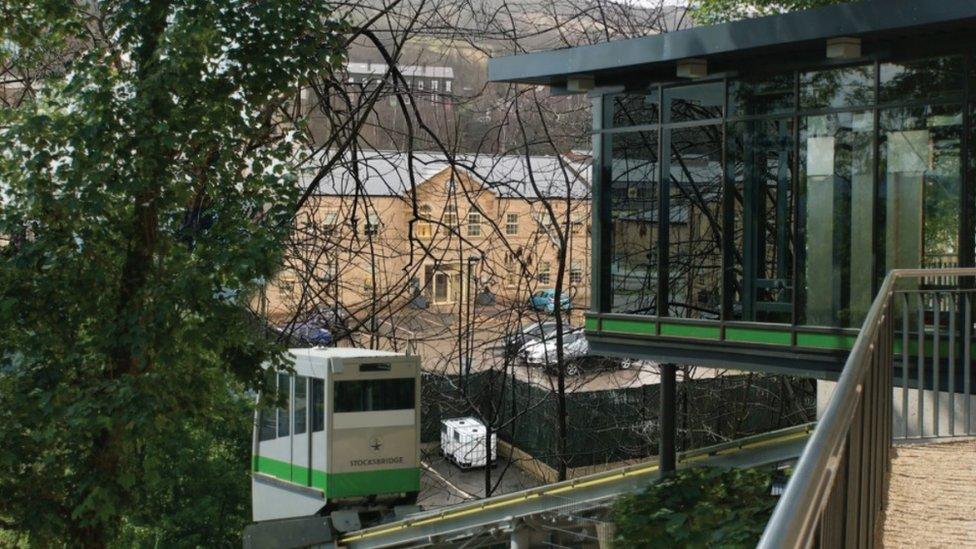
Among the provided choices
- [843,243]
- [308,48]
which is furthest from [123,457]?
[843,243]

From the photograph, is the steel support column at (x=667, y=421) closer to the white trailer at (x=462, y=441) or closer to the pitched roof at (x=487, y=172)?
the pitched roof at (x=487, y=172)

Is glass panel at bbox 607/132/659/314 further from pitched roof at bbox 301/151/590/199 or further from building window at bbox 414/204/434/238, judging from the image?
building window at bbox 414/204/434/238

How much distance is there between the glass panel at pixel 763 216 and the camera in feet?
41.5

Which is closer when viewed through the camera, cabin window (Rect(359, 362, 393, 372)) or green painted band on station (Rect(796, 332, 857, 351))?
green painted band on station (Rect(796, 332, 857, 351))

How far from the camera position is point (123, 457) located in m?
12.6

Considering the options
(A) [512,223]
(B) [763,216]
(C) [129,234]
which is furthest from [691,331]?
(A) [512,223]

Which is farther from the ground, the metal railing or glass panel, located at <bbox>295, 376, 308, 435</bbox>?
the metal railing

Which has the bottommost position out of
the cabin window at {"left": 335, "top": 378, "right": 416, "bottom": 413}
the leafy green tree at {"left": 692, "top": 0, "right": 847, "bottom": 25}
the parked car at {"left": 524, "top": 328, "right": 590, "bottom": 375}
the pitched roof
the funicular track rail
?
the funicular track rail

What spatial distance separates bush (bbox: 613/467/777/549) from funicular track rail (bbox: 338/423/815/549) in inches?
43.7

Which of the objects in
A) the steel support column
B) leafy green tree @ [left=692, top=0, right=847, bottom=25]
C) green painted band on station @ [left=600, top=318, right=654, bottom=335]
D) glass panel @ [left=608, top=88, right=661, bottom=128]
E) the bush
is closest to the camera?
the bush

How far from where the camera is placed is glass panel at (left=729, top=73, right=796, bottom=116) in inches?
503

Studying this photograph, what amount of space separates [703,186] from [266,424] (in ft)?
35.9

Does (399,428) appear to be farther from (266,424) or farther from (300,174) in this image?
(300,174)

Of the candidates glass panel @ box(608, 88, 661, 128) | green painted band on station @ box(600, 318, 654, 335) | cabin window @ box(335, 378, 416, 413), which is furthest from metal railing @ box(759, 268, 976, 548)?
cabin window @ box(335, 378, 416, 413)
